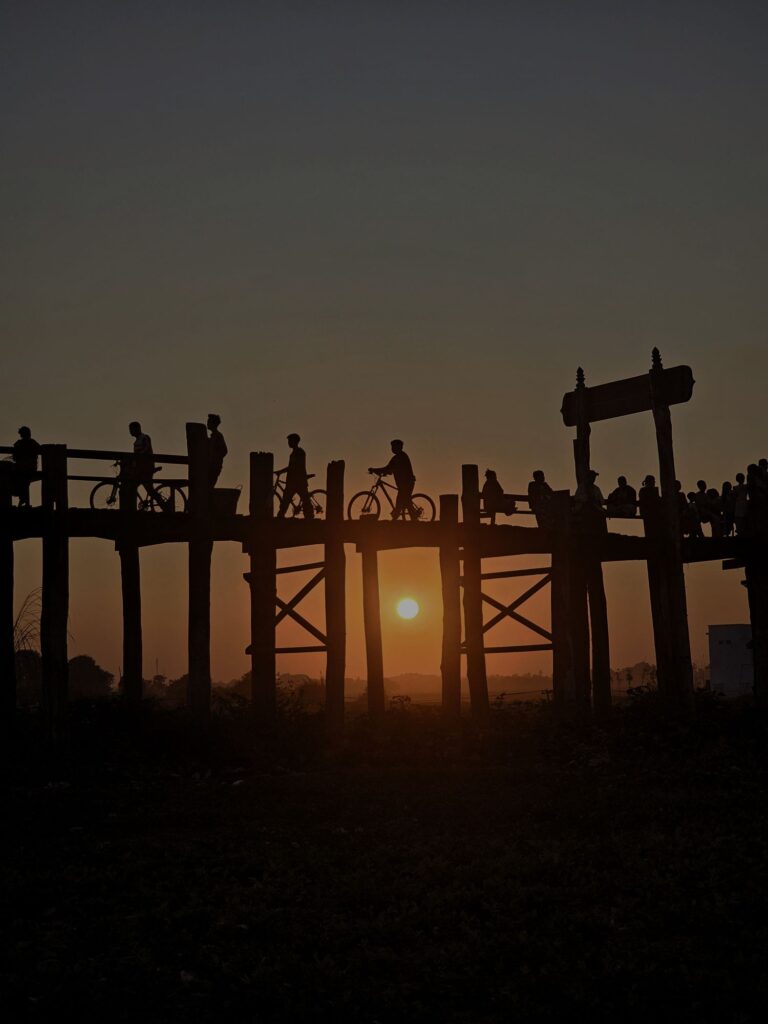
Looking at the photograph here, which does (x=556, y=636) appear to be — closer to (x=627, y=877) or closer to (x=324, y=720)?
(x=324, y=720)

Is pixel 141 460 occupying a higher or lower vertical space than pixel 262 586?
higher

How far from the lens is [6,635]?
75.3 ft

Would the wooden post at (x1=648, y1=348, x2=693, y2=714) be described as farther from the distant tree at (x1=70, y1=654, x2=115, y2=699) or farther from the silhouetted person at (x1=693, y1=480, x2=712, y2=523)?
the distant tree at (x1=70, y1=654, x2=115, y2=699)

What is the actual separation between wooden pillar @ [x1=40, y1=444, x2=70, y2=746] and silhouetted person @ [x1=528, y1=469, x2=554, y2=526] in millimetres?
9727

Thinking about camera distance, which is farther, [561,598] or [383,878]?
[561,598]

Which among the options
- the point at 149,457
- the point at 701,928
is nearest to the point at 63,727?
the point at 149,457

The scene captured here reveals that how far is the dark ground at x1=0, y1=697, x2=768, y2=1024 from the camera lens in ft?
36.5

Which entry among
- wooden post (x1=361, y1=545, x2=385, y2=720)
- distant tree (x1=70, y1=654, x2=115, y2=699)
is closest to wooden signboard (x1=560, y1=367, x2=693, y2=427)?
wooden post (x1=361, y1=545, x2=385, y2=720)

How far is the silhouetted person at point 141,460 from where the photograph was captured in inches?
871

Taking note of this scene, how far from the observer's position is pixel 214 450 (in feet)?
75.9

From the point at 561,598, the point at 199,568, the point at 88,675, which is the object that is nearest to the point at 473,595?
the point at 561,598

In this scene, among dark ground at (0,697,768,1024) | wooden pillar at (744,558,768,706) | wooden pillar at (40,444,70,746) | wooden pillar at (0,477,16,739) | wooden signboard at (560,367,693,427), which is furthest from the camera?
wooden pillar at (744,558,768,706)

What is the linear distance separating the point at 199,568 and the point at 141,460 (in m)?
2.16

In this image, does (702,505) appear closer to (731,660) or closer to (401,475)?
(401,475)
